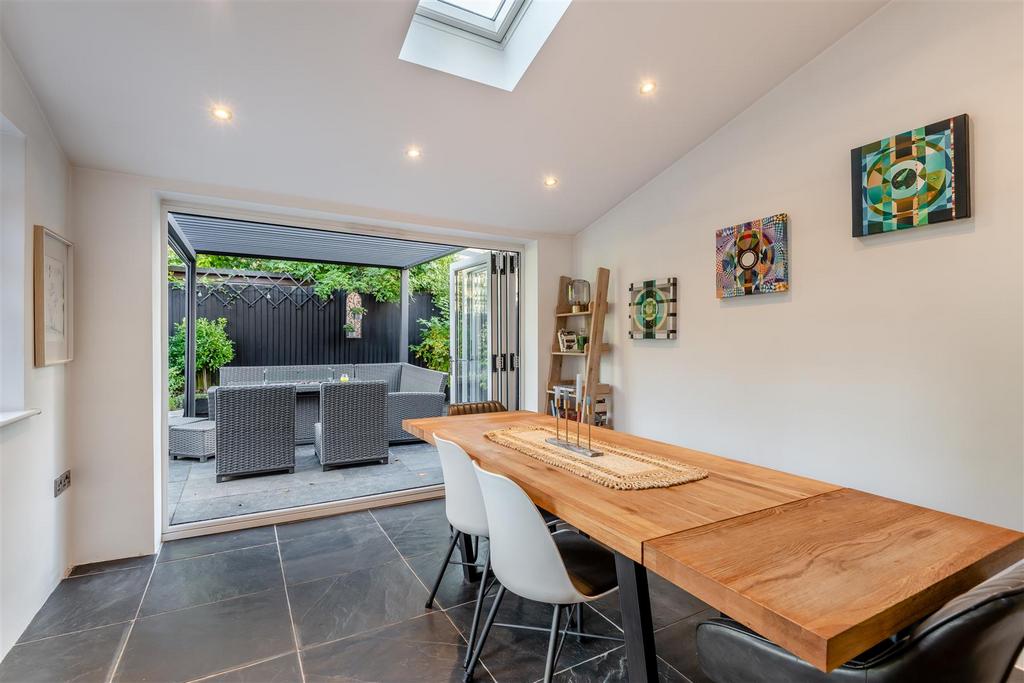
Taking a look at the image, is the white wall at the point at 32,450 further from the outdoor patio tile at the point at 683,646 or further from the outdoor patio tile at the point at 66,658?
the outdoor patio tile at the point at 683,646

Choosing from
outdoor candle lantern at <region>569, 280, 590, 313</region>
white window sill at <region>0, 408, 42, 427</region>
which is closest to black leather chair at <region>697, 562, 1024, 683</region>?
white window sill at <region>0, 408, 42, 427</region>

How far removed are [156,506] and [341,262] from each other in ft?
14.1

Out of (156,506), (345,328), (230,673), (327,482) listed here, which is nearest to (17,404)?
(156,506)

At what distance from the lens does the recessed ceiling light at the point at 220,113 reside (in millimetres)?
2318

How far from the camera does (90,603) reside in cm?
227

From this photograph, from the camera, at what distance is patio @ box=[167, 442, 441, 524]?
3.53m

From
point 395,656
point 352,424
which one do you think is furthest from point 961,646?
point 352,424

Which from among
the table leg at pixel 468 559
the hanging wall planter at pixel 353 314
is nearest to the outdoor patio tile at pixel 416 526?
the table leg at pixel 468 559

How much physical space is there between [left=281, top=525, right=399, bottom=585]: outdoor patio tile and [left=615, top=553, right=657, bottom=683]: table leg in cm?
177

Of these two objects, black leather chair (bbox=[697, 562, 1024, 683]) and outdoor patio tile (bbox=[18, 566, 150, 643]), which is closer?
black leather chair (bbox=[697, 562, 1024, 683])

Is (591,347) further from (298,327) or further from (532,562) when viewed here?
(298,327)

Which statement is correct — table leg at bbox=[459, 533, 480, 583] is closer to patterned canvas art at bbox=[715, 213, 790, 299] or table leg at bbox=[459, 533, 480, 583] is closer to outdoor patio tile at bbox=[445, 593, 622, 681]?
outdoor patio tile at bbox=[445, 593, 622, 681]

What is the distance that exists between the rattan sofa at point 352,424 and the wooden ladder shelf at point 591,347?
1.78m

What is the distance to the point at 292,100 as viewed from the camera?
234 cm
